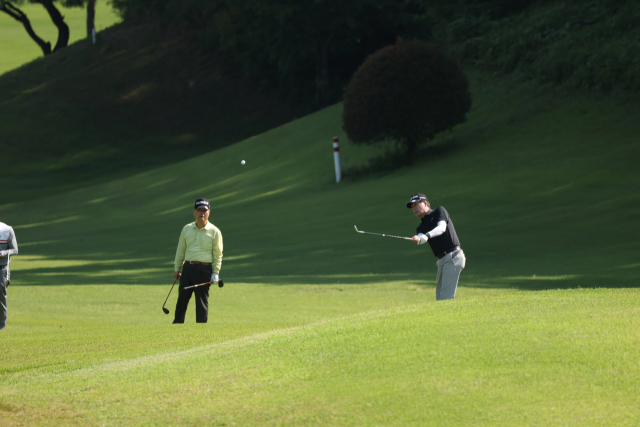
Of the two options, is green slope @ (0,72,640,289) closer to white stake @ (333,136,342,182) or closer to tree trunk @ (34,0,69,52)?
white stake @ (333,136,342,182)

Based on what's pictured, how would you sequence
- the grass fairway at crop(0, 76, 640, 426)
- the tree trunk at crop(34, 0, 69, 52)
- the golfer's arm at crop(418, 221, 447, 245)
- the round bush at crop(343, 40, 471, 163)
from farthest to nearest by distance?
the tree trunk at crop(34, 0, 69, 52) → the round bush at crop(343, 40, 471, 163) → the golfer's arm at crop(418, 221, 447, 245) → the grass fairway at crop(0, 76, 640, 426)

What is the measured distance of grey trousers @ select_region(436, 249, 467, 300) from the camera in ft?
31.9

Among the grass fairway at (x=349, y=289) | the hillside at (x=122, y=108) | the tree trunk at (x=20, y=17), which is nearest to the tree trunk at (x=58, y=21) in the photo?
the tree trunk at (x=20, y=17)

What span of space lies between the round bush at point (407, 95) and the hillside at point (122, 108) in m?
23.2

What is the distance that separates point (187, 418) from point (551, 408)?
2.52 metres

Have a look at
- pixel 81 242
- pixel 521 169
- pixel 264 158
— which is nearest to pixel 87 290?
pixel 81 242

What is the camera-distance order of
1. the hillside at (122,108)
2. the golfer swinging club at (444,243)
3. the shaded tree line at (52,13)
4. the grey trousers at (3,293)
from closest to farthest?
the golfer swinging club at (444,243), the grey trousers at (3,293), the hillside at (122,108), the shaded tree line at (52,13)

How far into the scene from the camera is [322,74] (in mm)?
51875

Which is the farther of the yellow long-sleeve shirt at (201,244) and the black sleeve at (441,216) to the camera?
the yellow long-sleeve shirt at (201,244)

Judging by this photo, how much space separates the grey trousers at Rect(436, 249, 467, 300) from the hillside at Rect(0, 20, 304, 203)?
41.3 m

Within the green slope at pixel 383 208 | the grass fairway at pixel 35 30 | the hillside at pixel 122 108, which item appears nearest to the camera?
the green slope at pixel 383 208

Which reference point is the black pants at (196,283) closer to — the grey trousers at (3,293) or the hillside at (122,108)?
the grey trousers at (3,293)

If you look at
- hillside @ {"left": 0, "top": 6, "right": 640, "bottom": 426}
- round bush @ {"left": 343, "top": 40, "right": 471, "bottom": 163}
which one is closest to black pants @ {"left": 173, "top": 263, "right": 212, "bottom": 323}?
hillside @ {"left": 0, "top": 6, "right": 640, "bottom": 426}

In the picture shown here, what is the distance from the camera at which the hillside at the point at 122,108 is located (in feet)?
173
